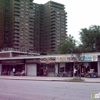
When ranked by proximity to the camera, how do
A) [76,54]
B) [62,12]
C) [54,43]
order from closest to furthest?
[76,54] → [54,43] → [62,12]

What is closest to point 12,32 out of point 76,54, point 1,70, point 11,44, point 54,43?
point 11,44

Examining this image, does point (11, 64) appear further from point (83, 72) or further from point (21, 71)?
point (83, 72)

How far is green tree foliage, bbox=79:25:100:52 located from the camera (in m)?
62.6

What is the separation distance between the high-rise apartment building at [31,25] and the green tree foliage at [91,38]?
51.5m

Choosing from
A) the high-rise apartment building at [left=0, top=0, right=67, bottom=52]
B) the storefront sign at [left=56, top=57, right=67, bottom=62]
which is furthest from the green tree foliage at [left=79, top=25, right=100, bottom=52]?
the high-rise apartment building at [left=0, top=0, right=67, bottom=52]

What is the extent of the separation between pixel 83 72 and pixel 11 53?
25.9m

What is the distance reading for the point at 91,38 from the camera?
206 ft

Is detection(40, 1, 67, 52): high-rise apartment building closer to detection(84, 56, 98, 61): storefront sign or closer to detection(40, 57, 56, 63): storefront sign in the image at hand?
detection(40, 57, 56, 63): storefront sign

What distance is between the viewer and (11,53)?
58.6m

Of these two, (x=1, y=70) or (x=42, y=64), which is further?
(x=1, y=70)

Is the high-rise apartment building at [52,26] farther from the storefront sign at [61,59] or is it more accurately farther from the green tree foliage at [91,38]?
the storefront sign at [61,59]

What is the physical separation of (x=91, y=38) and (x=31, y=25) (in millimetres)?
66850

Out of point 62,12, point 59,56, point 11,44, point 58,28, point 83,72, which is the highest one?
point 62,12

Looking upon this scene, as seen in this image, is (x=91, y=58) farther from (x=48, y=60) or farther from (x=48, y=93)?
(x=48, y=93)
